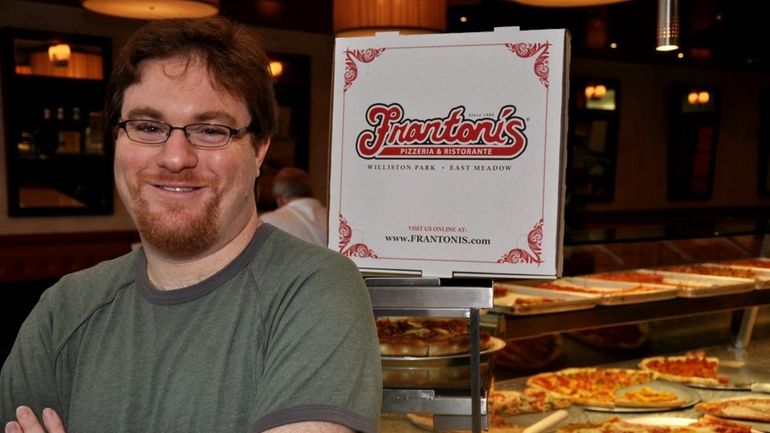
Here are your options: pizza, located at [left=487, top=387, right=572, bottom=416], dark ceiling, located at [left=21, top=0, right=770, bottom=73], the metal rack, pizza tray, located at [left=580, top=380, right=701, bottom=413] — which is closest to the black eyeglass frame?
the metal rack

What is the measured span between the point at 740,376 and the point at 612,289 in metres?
0.66

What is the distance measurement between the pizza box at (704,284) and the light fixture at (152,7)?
8.60 ft

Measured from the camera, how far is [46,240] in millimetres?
7781

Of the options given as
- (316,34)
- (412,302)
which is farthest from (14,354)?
(316,34)

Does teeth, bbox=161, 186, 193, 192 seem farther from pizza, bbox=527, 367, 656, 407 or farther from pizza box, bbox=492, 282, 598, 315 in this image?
pizza, bbox=527, 367, 656, 407

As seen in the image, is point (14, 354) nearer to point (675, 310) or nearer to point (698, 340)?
point (675, 310)

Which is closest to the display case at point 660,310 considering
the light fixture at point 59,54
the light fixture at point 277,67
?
the light fixture at point 277,67

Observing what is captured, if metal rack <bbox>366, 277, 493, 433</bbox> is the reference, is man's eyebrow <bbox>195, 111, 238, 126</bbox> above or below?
above

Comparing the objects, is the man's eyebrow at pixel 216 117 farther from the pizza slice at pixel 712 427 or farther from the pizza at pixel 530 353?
the pizza at pixel 530 353

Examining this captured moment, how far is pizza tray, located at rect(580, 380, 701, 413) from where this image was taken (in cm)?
324

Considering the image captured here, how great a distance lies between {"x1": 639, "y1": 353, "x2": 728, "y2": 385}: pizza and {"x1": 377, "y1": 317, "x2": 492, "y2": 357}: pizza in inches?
53.6

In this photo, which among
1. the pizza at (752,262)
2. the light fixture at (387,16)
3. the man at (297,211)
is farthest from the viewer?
the man at (297,211)

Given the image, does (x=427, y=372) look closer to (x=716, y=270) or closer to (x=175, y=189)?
(x=175, y=189)

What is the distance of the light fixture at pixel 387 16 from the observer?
Result: 469 cm
